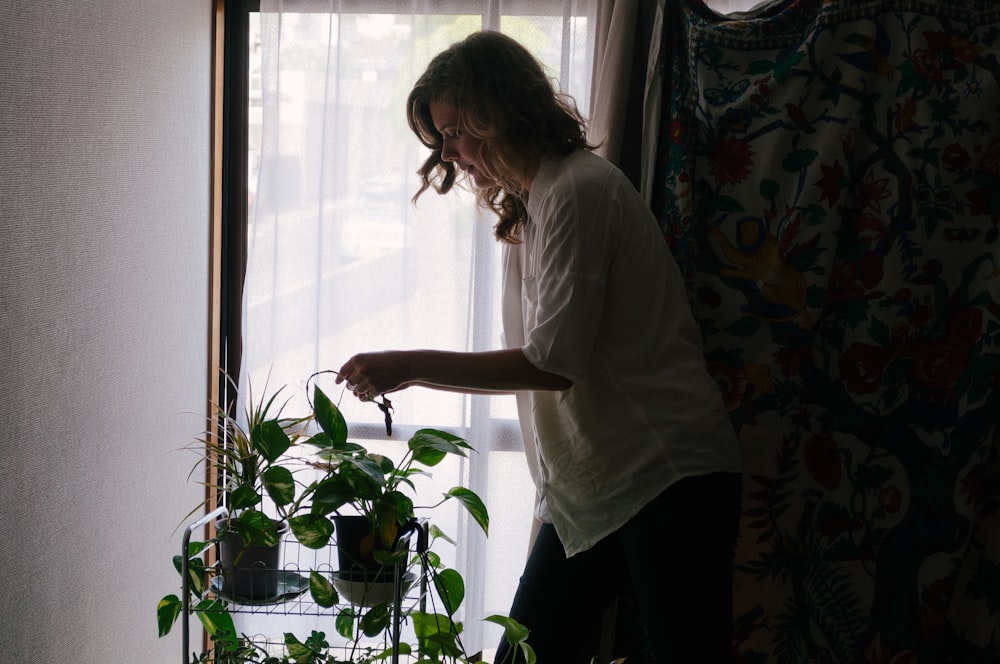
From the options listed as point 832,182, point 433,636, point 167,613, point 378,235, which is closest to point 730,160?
point 832,182

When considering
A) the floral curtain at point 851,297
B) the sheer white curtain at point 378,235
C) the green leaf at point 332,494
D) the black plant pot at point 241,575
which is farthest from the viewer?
the sheer white curtain at point 378,235

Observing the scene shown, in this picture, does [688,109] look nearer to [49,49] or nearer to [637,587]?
[637,587]

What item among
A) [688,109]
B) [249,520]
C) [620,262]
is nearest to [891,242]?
[688,109]

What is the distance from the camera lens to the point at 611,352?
1315 mm

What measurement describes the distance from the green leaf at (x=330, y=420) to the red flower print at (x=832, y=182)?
1050mm

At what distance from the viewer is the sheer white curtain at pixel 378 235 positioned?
191 cm

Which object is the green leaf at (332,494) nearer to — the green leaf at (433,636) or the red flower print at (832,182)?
the green leaf at (433,636)

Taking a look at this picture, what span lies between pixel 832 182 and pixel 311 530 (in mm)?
1185

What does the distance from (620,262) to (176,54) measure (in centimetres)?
112

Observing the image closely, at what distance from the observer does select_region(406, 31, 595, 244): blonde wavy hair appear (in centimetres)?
133

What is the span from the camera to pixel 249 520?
1.23 metres

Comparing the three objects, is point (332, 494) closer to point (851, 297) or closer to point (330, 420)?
point (330, 420)

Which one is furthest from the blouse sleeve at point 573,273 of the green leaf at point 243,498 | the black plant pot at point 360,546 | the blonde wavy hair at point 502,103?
the green leaf at point 243,498

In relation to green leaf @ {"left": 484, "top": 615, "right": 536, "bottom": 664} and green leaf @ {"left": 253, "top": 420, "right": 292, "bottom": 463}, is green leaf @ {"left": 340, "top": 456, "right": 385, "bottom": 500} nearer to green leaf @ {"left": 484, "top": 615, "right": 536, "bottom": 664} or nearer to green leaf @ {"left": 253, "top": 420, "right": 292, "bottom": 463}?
green leaf @ {"left": 253, "top": 420, "right": 292, "bottom": 463}
